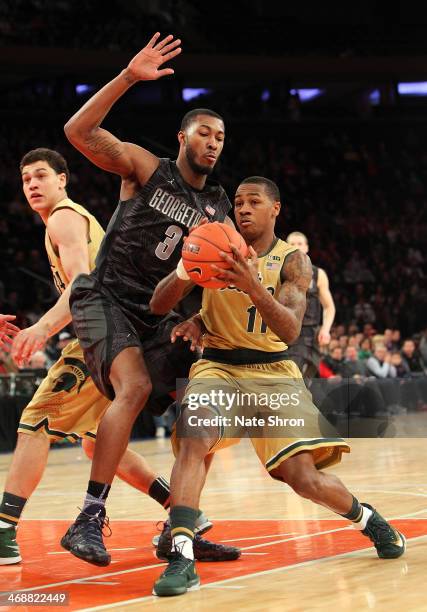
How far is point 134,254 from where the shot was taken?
5.41 m

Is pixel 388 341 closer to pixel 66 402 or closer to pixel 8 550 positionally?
pixel 66 402

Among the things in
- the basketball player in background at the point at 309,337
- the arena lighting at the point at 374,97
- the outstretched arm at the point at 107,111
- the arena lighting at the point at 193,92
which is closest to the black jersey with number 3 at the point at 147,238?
the outstretched arm at the point at 107,111

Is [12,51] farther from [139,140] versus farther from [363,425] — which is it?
[363,425]

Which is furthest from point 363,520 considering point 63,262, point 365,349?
point 365,349

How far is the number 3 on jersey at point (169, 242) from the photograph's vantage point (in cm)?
541

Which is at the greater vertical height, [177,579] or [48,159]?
[48,159]

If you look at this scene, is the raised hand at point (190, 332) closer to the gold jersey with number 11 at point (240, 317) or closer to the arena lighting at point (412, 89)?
the gold jersey with number 11 at point (240, 317)

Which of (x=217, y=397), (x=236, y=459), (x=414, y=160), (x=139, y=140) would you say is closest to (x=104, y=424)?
(x=217, y=397)

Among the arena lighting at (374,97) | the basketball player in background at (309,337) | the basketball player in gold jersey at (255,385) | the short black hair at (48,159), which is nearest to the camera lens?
the basketball player in gold jersey at (255,385)

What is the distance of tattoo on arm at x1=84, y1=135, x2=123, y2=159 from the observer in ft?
16.5

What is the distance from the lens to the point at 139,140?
81.0 ft

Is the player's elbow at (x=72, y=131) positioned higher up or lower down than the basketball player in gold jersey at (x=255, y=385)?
higher up

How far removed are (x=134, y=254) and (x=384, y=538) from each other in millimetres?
1946

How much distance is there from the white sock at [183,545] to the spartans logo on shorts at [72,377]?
54.3 inches
